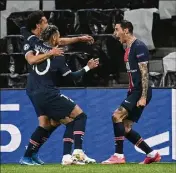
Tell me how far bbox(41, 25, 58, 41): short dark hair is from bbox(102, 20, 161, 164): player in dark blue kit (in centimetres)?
101

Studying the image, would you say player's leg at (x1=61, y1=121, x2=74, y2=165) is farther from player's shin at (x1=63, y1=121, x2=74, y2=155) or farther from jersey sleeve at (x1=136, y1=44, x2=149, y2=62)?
jersey sleeve at (x1=136, y1=44, x2=149, y2=62)

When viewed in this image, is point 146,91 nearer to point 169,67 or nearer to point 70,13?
point 169,67

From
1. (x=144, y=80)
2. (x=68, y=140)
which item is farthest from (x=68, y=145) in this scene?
(x=144, y=80)

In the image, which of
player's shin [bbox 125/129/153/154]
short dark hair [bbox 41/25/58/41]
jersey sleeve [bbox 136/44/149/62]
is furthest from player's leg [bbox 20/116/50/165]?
jersey sleeve [bbox 136/44/149/62]

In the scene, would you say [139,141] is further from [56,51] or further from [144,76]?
[56,51]

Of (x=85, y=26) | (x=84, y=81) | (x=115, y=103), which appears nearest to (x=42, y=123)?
(x=115, y=103)

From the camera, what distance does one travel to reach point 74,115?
957 centimetres

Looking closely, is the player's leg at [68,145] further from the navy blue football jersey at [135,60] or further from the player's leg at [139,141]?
the navy blue football jersey at [135,60]

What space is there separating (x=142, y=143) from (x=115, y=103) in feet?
5.36

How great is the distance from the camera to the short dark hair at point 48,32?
955 centimetres

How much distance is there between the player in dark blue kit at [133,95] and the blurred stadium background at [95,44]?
1448mm

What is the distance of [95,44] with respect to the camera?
532 inches

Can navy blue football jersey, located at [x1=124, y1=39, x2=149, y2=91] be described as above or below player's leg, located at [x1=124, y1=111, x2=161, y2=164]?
above

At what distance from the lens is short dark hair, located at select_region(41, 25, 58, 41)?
9.55 m
